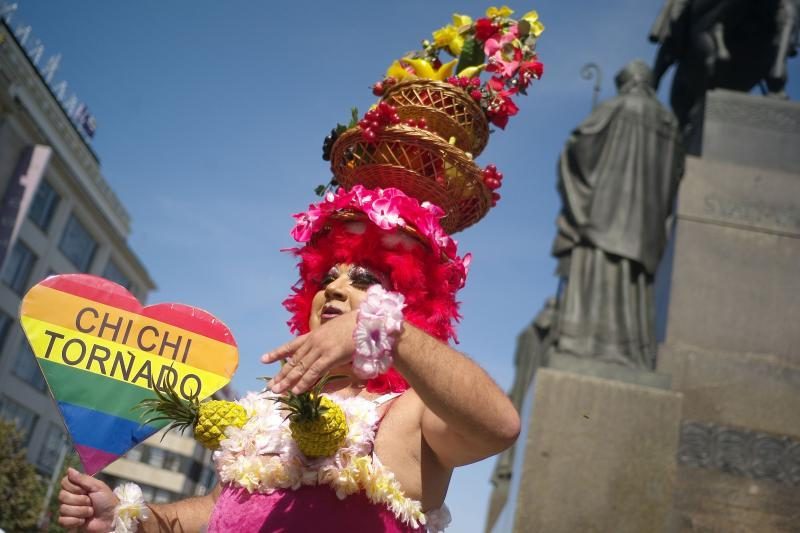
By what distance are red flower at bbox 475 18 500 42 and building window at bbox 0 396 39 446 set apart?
3621 centimetres

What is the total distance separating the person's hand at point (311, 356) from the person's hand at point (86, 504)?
890 millimetres

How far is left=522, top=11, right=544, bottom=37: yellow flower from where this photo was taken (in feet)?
10.7

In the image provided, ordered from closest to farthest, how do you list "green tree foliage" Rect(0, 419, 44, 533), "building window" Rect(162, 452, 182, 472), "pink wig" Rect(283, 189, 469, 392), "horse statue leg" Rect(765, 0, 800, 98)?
"pink wig" Rect(283, 189, 469, 392), "horse statue leg" Rect(765, 0, 800, 98), "green tree foliage" Rect(0, 419, 44, 533), "building window" Rect(162, 452, 182, 472)

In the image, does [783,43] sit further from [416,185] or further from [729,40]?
[416,185]

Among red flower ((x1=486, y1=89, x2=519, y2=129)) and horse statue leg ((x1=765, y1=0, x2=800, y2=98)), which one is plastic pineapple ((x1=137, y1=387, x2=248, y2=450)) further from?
horse statue leg ((x1=765, y1=0, x2=800, y2=98))

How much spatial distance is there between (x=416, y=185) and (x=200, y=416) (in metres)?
1.04

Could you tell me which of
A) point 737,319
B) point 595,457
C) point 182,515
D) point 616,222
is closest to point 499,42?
point 182,515

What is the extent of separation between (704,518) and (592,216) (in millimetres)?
2823

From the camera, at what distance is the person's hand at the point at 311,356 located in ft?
6.16

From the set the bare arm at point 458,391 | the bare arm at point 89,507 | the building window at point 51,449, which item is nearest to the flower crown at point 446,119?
the bare arm at point 458,391

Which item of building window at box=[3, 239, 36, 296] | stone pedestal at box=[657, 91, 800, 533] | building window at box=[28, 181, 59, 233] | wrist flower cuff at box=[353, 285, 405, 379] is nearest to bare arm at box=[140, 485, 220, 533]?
wrist flower cuff at box=[353, 285, 405, 379]

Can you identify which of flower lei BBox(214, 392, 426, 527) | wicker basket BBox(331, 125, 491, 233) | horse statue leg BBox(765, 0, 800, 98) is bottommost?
flower lei BBox(214, 392, 426, 527)

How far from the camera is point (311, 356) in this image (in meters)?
1.89

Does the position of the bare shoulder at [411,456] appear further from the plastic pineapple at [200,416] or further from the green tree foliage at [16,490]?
the green tree foliage at [16,490]
